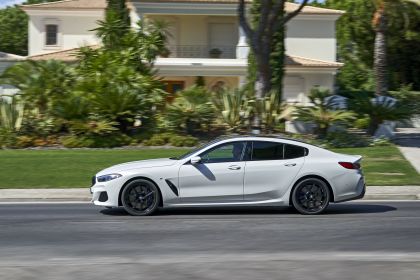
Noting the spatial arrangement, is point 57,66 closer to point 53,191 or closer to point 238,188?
point 53,191

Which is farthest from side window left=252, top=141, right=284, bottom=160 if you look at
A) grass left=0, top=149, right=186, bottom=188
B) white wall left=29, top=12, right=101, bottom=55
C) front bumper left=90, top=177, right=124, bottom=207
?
white wall left=29, top=12, right=101, bottom=55

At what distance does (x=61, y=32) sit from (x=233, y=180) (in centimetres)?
3275

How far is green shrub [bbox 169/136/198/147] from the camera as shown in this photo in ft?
90.6

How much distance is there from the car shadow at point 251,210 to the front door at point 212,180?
2.00 ft

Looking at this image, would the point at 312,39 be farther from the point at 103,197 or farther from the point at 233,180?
the point at 103,197

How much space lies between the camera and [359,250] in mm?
10695

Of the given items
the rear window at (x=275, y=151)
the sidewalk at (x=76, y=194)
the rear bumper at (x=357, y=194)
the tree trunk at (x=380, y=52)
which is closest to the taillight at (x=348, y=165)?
the rear bumper at (x=357, y=194)

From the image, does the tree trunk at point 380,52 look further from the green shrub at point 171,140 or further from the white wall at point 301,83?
the green shrub at point 171,140

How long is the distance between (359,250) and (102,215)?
5703 millimetres

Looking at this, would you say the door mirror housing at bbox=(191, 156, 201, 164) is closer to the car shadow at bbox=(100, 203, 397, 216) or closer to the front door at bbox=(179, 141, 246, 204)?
the front door at bbox=(179, 141, 246, 204)

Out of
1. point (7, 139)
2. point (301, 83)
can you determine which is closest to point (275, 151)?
point (7, 139)

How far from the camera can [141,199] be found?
569 inches

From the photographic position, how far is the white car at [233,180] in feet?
47.1

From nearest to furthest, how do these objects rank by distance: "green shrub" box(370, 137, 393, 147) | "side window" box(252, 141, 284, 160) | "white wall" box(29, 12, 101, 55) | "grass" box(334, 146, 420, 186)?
"side window" box(252, 141, 284, 160)
"grass" box(334, 146, 420, 186)
"green shrub" box(370, 137, 393, 147)
"white wall" box(29, 12, 101, 55)
